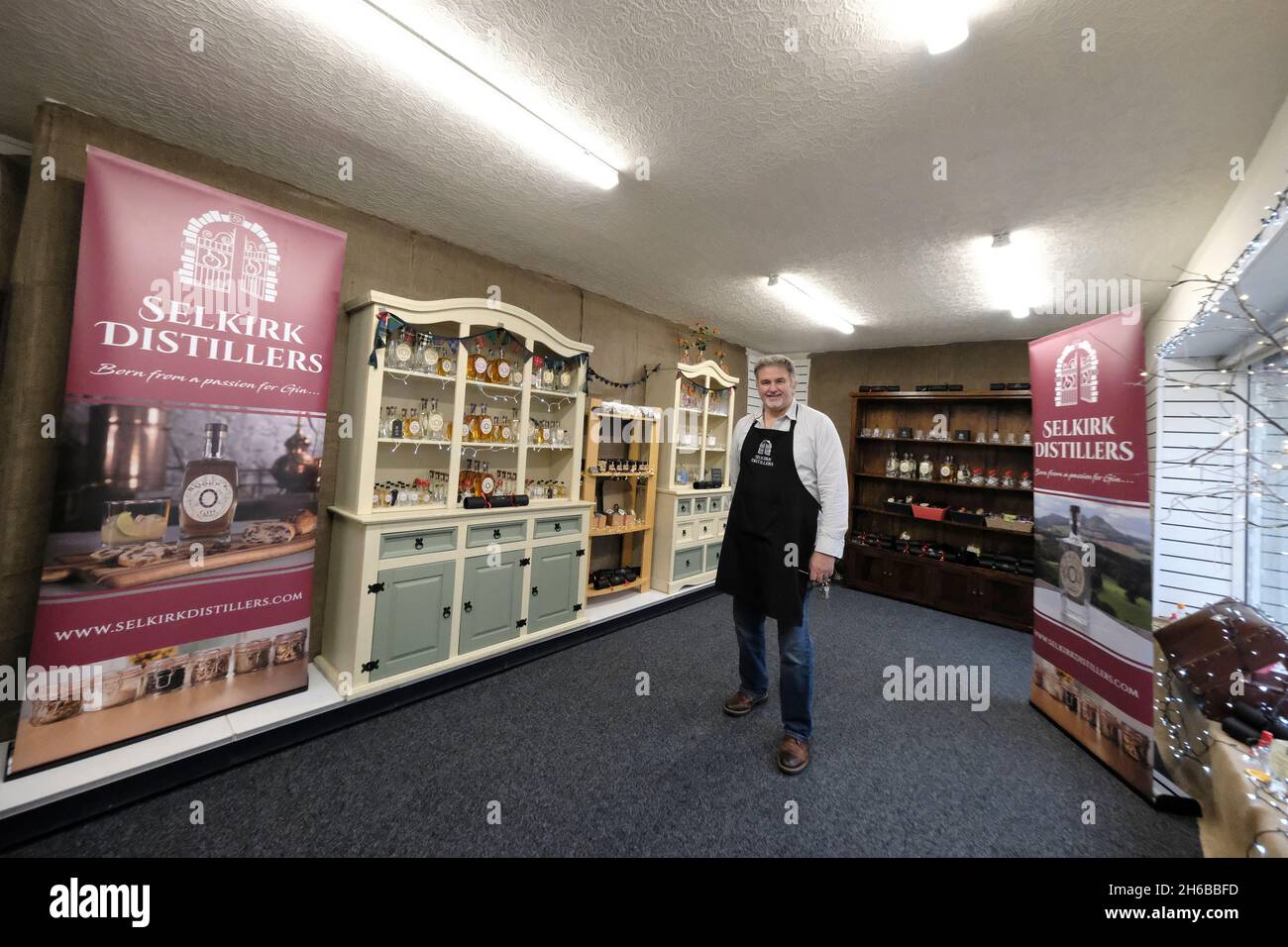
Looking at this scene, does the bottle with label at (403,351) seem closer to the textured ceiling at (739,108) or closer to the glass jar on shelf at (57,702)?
the textured ceiling at (739,108)

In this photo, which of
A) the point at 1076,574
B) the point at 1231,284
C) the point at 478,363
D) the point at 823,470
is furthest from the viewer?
the point at 478,363

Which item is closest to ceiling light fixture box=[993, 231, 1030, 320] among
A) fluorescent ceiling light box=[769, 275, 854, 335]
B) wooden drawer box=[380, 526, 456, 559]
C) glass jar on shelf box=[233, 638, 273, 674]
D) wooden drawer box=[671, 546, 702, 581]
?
fluorescent ceiling light box=[769, 275, 854, 335]

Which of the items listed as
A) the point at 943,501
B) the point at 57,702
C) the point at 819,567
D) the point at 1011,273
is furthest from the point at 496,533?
the point at 943,501

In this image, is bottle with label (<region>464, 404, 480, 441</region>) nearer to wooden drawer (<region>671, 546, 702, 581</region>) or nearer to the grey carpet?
the grey carpet

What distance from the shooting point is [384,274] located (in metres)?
3.26

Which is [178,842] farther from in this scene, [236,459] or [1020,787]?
[1020,787]

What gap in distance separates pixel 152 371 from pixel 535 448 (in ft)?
7.69

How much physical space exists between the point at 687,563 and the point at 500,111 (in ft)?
13.7

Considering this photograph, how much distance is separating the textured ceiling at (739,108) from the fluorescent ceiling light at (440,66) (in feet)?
0.07

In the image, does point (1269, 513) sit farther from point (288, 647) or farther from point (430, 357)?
point (288, 647)

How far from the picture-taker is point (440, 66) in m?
1.84

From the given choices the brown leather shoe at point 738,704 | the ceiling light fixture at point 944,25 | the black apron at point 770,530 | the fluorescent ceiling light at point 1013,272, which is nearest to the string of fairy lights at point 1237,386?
the fluorescent ceiling light at point 1013,272
